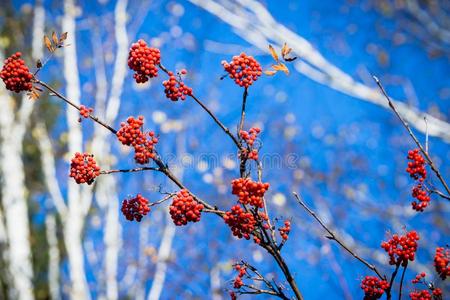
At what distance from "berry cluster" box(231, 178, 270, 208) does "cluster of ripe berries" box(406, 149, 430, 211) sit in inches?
33.3

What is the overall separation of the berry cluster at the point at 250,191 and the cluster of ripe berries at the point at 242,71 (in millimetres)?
500

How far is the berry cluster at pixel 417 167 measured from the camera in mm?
2037

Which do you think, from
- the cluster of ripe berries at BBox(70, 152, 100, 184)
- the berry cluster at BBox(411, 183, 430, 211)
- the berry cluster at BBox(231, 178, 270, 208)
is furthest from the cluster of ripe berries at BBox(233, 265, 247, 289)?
the berry cluster at BBox(411, 183, 430, 211)

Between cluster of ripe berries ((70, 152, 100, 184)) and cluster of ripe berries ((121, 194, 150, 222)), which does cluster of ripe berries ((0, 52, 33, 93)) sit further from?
cluster of ripe berries ((121, 194, 150, 222))

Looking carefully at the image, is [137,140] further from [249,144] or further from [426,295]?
[426,295]

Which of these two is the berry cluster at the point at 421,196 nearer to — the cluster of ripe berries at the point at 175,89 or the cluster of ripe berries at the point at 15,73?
the cluster of ripe berries at the point at 175,89

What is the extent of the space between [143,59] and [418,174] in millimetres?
1462

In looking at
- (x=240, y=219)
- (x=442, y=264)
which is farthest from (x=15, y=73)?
(x=442, y=264)

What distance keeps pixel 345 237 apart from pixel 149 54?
690 centimetres

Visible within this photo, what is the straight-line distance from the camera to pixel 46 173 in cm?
690

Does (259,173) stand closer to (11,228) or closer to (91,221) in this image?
(11,228)

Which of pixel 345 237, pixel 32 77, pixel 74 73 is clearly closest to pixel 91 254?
pixel 74 73

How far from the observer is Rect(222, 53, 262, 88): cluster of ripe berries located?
1938 mm

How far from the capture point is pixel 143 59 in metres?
1.95
